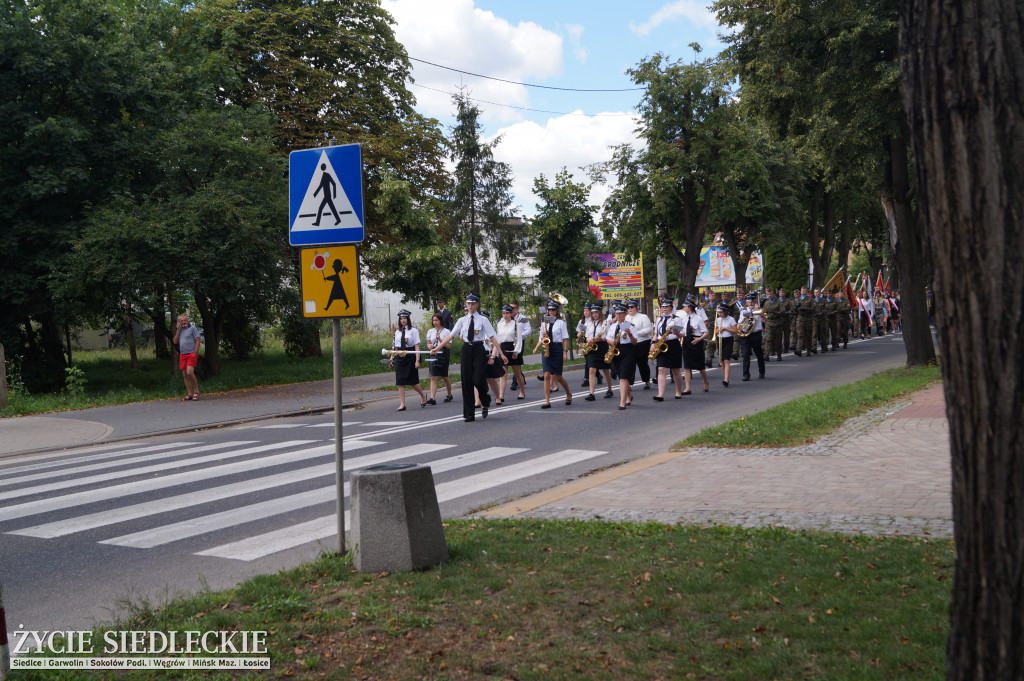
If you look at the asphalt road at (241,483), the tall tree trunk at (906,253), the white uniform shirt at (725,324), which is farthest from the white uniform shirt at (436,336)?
the tall tree trunk at (906,253)

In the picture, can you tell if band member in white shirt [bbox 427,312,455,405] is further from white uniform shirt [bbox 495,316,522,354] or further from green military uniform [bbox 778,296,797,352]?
green military uniform [bbox 778,296,797,352]

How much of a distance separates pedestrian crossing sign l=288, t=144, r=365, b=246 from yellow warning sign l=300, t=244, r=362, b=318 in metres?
0.08

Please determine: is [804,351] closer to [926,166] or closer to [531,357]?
[531,357]

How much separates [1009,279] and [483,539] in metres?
4.23

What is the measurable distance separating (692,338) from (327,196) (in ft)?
41.3

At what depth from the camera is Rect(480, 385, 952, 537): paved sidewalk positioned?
677 centimetres

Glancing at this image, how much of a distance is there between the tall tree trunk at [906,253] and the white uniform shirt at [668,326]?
5.60 meters

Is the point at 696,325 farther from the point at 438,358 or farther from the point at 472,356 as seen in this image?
the point at 472,356

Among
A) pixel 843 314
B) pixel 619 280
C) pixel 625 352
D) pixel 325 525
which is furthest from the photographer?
pixel 619 280

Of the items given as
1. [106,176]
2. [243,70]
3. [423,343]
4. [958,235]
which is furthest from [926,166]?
[423,343]

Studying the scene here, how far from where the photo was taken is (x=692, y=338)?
57.9ft

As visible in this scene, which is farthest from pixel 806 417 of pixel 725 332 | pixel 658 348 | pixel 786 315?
pixel 786 315

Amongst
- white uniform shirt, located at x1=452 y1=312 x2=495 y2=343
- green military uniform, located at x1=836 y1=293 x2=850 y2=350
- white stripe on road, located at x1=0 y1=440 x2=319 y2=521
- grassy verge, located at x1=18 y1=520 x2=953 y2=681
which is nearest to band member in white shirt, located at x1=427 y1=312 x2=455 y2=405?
white uniform shirt, located at x1=452 y1=312 x2=495 y2=343

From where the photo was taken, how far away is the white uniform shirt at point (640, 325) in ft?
56.2
